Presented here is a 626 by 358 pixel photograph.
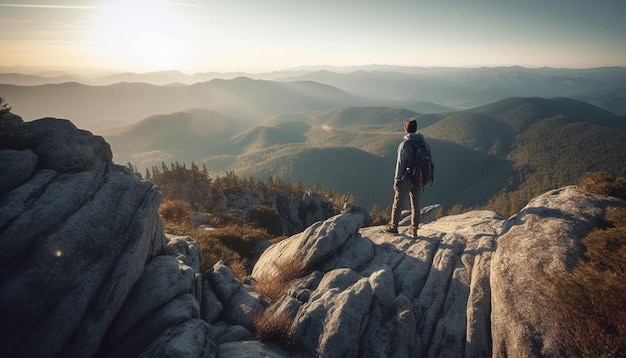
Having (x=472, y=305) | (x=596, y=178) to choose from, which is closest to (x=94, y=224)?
(x=472, y=305)

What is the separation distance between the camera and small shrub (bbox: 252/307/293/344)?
29.2 ft

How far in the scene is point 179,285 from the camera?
949 cm

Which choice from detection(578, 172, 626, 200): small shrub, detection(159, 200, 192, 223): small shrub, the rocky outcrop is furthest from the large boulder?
detection(578, 172, 626, 200): small shrub

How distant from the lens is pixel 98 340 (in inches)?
289

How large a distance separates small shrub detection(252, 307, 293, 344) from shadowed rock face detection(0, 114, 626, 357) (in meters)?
0.23

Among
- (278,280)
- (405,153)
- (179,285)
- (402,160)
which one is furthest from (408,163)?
(179,285)

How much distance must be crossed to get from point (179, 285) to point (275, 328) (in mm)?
3528

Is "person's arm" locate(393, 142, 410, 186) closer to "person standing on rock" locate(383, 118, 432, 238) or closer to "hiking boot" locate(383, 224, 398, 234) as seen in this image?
"person standing on rock" locate(383, 118, 432, 238)

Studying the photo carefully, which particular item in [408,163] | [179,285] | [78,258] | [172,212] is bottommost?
[172,212]

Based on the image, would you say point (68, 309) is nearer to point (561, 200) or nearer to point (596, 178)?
point (561, 200)

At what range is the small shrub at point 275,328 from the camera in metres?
8.91

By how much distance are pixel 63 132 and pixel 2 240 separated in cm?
478

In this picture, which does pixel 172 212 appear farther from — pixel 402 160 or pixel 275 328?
pixel 402 160

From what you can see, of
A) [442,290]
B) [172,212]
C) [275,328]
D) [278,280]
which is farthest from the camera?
[172,212]
